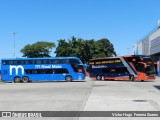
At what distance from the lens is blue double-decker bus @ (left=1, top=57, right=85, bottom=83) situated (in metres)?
50.4

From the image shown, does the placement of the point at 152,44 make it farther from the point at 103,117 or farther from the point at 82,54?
the point at 103,117

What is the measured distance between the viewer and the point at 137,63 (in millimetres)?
48906

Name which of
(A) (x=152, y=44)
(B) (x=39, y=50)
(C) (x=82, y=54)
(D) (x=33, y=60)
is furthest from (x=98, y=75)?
(B) (x=39, y=50)

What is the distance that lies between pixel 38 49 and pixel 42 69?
199 feet

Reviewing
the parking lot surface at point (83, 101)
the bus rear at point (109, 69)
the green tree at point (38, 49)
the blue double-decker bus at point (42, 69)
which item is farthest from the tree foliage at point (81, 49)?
the parking lot surface at point (83, 101)

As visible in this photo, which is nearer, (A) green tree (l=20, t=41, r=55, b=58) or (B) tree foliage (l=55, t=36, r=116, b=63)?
(B) tree foliage (l=55, t=36, r=116, b=63)

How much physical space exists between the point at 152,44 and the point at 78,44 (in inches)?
891

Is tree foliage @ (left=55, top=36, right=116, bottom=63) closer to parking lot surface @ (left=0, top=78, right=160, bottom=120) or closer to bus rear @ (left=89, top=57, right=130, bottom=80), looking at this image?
bus rear @ (left=89, top=57, right=130, bottom=80)

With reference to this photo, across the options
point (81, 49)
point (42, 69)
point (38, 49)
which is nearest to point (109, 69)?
point (42, 69)

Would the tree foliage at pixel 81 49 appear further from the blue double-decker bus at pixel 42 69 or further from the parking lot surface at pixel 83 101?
the parking lot surface at pixel 83 101

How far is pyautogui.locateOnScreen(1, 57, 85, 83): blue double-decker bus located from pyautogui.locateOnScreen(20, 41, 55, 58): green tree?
59.9 metres

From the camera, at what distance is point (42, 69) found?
50.8m

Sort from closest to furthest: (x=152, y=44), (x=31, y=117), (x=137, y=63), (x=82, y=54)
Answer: (x=31, y=117)
(x=137, y=63)
(x=152, y=44)
(x=82, y=54)

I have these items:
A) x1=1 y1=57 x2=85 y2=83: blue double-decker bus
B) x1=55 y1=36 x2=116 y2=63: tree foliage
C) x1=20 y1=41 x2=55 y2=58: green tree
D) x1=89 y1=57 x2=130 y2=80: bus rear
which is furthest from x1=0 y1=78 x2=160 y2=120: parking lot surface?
x1=20 y1=41 x2=55 y2=58: green tree
